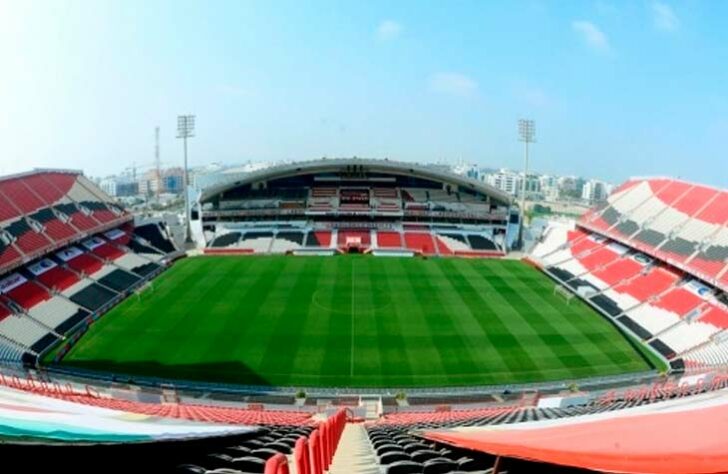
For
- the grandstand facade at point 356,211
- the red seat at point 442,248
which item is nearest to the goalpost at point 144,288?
the grandstand facade at point 356,211

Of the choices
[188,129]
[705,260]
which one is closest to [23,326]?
[188,129]

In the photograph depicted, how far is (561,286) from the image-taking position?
1439 inches

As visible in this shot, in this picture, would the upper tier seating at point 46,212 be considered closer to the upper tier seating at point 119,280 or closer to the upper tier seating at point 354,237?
the upper tier seating at point 119,280

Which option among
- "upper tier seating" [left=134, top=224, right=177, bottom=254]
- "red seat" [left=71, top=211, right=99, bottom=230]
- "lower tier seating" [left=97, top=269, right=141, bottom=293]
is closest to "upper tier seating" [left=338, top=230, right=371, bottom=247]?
"upper tier seating" [left=134, top=224, right=177, bottom=254]

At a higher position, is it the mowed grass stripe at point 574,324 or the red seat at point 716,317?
the red seat at point 716,317

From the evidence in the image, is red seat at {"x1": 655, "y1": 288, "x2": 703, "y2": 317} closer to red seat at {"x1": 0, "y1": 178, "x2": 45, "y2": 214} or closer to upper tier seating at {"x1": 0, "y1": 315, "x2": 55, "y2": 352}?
upper tier seating at {"x1": 0, "y1": 315, "x2": 55, "y2": 352}

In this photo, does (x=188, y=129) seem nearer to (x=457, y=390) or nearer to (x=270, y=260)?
(x=270, y=260)

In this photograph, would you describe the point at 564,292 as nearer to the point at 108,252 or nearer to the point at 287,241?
the point at 287,241

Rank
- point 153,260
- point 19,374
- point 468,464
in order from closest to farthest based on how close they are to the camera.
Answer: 1. point 468,464
2. point 19,374
3. point 153,260

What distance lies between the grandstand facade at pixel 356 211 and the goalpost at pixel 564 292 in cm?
1107

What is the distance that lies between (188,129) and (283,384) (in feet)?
130

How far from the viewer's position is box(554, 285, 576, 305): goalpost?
33.8 metres

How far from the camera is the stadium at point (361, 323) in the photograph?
4.55 metres

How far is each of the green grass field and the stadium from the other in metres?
0.16
